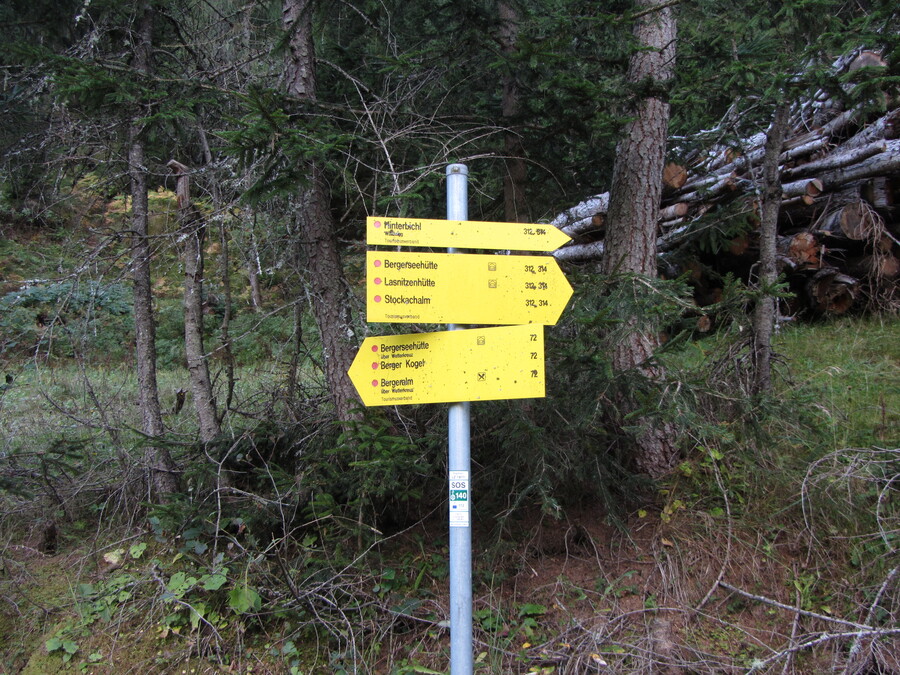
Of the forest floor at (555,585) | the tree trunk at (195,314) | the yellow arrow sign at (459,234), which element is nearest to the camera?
the yellow arrow sign at (459,234)

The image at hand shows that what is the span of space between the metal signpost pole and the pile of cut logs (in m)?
3.60

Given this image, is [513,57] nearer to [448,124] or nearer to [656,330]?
[448,124]

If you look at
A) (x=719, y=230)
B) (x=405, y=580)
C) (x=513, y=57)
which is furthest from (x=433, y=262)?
(x=719, y=230)

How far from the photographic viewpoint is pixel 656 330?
3570 mm

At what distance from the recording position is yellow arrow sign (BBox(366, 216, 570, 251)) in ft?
7.39

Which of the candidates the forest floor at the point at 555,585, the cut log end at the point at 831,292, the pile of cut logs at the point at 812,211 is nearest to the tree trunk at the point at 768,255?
the forest floor at the point at 555,585

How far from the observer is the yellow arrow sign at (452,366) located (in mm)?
2242

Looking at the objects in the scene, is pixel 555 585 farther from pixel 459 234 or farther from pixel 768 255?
pixel 768 255

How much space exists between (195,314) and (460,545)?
2.96 meters

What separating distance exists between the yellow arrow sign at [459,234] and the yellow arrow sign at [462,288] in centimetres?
5

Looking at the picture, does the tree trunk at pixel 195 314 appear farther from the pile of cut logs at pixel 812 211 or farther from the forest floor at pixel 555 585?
the pile of cut logs at pixel 812 211

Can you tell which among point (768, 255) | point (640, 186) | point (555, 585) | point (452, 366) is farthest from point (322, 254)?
point (768, 255)

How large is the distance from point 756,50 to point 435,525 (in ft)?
12.5

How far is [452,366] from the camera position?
2266mm
